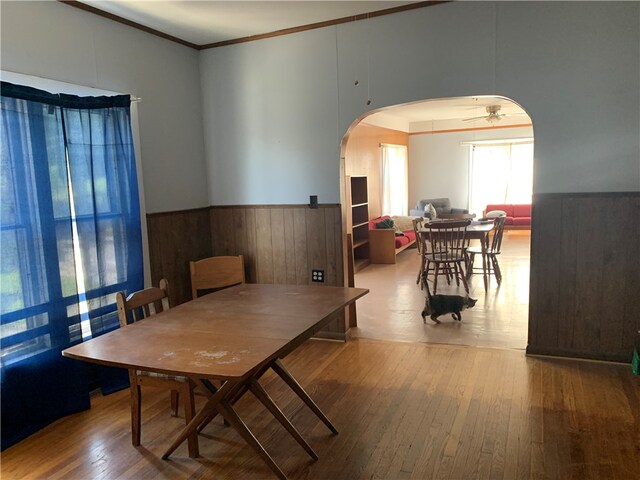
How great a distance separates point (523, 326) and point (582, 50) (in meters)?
2.22

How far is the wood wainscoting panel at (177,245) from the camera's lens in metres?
3.71

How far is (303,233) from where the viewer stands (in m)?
4.03

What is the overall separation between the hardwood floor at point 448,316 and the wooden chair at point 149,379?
1.86m

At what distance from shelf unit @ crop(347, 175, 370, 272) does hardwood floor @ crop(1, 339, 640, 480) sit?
13.3 ft

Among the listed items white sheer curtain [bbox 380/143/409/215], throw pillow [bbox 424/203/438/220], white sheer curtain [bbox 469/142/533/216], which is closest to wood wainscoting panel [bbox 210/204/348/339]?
white sheer curtain [bbox 380/143/409/215]

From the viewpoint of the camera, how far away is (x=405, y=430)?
2.55 metres

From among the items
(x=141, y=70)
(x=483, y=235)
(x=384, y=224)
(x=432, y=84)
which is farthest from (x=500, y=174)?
(x=141, y=70)

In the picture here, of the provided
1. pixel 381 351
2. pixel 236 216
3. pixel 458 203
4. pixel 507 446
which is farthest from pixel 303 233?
pixel 458 203

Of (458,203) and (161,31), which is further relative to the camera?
(458,203)

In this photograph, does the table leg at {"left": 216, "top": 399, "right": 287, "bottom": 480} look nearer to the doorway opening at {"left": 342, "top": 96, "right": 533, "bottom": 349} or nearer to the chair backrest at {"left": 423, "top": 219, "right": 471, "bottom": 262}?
the doorway opening at {"left": 342, "top": 96, "right": 533, "bottom": 349}

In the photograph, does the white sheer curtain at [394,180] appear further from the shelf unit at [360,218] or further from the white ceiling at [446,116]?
the shelf unit at [360,218]

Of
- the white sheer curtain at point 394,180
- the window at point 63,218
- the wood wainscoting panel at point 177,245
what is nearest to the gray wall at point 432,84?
the wood wainscoting panel at point 177,245

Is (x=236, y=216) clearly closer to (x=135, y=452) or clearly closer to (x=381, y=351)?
(x=381, y=351)

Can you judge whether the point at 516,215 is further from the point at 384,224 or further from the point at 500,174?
the point at 384,224
